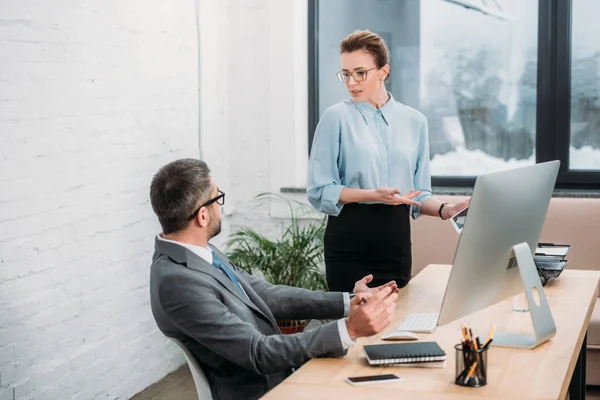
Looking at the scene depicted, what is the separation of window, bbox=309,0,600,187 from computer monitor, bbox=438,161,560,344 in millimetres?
2398

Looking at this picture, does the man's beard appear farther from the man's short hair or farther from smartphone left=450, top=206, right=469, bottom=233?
smartphone left=450, top=206, right=469, bottom=233

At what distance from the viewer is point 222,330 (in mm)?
2158

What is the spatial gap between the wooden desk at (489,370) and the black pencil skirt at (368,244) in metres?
0.55

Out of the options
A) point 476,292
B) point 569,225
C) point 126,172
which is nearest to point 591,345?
point 569,225

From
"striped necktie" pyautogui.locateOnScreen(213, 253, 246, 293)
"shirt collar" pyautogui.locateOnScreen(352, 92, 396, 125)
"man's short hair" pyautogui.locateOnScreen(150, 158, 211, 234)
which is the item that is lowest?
"striped necktie" pyautogui.locateOnScreen(213, 253, 246, 293)

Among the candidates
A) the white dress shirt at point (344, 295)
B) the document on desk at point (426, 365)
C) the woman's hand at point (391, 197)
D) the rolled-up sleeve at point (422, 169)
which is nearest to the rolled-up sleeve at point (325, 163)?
the woman's hand at point (391, 197)

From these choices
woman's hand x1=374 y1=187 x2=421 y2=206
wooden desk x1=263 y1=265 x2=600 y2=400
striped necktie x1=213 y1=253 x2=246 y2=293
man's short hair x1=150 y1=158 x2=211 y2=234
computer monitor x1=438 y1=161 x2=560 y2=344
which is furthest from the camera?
woman's hand x1=374 y1=187 x2=421 y2=206

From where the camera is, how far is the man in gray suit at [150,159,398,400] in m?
2.15

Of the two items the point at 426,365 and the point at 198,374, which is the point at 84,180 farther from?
the point at 426,365

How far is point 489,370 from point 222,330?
641mm

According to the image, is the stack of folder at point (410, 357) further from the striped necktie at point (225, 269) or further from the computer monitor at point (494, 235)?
the striped necktie at point (225, 269)

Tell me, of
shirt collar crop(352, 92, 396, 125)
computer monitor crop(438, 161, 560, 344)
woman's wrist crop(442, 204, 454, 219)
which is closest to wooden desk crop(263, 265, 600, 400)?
computer monitor crop(438, 161, 560, 344)

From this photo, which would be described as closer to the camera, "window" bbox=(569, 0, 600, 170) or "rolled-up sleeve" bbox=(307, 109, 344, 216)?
"rolled-up sleeve" bbox=(307, 109, 344, 216)

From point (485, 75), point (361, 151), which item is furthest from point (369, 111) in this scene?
point (485, 75)
